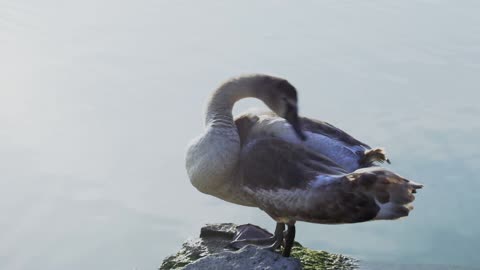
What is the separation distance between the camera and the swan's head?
21.5 ft

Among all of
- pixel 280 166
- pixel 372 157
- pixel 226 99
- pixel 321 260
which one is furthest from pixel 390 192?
pixel 321 260

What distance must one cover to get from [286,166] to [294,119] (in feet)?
1.24

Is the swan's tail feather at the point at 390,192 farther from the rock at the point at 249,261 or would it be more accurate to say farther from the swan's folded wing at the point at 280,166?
the rock at the point at 249,261

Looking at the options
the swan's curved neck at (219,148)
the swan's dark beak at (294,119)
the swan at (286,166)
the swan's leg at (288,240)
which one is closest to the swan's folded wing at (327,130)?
the swan at (286,166)

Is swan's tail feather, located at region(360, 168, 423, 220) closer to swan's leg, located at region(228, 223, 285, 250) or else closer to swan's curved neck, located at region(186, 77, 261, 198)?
swan's curved neck, located at region(186, 77, 261, 198)

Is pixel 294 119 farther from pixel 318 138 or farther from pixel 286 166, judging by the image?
pixel 286 166

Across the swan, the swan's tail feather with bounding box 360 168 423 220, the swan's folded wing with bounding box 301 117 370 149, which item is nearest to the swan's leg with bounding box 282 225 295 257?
the swan

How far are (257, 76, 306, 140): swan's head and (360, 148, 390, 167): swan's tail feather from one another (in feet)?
1.51

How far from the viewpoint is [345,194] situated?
235 inches

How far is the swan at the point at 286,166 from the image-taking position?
19.5ft

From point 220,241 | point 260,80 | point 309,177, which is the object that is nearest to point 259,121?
point 260,80

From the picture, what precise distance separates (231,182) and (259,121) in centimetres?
51

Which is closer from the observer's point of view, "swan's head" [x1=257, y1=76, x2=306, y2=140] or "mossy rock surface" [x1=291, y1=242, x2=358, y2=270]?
"swan's head" [x1=257, y1=76, x2=306, y2=140]

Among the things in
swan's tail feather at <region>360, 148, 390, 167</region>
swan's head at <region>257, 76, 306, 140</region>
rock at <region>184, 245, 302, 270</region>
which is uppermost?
swan's head at <region>257, 76, 306, 140</region>
